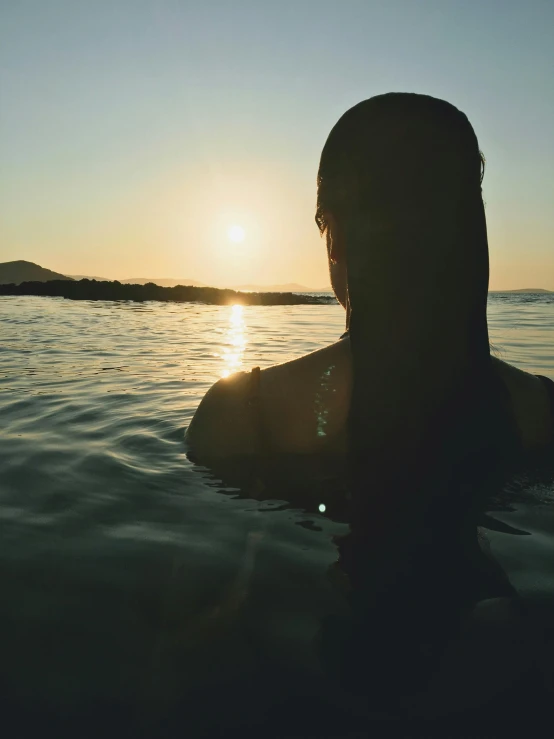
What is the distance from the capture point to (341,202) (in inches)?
81.8

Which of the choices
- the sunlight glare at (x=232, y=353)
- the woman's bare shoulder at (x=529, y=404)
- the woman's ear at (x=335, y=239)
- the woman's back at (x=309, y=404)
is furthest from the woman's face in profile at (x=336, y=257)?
the sunlight glare at (x=232, y=353)

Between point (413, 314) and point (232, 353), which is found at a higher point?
point (413, 314)

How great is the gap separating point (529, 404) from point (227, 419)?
4.80 ft

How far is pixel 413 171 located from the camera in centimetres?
188

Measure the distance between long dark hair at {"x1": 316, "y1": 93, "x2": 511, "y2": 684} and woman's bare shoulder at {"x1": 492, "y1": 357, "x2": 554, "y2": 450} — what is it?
0.26m

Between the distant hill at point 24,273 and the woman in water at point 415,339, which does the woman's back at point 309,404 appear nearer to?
the woman in water at point 415,339

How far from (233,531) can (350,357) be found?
0.96 m

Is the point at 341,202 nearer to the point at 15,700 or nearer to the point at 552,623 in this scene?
the point at 552,623

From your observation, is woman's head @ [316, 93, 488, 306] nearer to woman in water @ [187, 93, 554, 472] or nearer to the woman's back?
woman in water @ [187, 93, 554, 472]

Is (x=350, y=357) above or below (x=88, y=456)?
above

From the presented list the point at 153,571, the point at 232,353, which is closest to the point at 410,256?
the point at 153,571

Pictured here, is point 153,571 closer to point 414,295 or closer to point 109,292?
point 414,295

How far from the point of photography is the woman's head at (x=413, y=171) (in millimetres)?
1882

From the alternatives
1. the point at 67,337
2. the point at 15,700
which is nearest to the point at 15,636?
the point at 15,700
